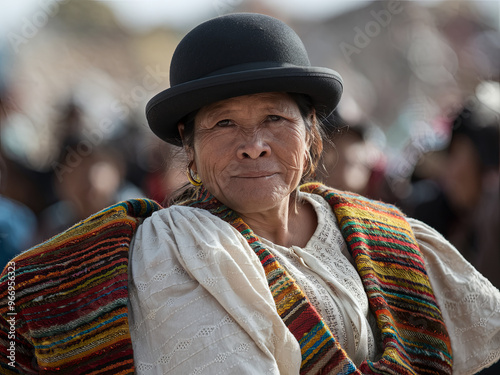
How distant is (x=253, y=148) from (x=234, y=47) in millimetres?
383

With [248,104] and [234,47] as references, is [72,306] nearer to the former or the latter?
[248,104]

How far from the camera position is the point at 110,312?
6.67ft

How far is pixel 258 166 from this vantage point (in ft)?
7.79

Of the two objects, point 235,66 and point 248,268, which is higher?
point 235,66

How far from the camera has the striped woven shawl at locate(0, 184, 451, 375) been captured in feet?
6.64

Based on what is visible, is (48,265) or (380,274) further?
(380,274)

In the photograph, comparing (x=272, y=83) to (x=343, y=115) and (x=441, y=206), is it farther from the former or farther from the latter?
(x=441, y=206)

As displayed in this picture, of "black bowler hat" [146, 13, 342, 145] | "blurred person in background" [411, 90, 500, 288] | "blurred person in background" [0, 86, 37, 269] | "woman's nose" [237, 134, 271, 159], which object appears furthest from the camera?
"blurred person in background" [411, 90, 500, 288]

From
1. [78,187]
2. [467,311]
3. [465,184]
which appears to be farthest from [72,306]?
[465,184]

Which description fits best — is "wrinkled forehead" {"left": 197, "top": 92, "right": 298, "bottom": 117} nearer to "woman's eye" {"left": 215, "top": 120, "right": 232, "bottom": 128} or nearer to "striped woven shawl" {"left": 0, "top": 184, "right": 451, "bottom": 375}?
"woman's eye" {"left": 215, "top": 120, "right": 232, "bottom": 128}

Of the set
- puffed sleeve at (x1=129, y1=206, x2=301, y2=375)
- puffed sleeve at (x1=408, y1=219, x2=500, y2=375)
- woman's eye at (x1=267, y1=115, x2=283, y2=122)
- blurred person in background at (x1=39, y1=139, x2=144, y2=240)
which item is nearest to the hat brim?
woman's eye at (x1=267, y1=115, x2=283, y2=122)

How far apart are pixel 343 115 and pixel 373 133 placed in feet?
2.06

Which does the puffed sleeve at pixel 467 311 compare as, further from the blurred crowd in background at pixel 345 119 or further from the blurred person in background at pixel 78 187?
the blurred person in background at pixel 78 187

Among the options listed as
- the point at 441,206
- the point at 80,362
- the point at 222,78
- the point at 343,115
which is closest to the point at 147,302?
the point at 80,362
